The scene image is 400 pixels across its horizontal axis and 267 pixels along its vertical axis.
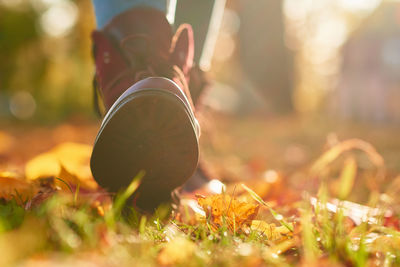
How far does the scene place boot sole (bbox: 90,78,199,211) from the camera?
0.93 metres

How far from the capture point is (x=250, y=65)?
7441 millimetres

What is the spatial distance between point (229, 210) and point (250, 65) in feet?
22.3

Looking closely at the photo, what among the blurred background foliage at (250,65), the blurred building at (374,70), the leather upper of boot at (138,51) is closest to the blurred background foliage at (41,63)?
the blurred background foliage at (250,65)

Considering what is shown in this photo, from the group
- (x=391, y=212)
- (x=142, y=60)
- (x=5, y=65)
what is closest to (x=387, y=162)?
(x=391, y=212)

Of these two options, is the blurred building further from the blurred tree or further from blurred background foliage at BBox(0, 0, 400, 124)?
the blurred tree

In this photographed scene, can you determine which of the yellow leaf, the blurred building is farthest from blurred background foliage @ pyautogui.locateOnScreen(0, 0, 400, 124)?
the yellow leaf

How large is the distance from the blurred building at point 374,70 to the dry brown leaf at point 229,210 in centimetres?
748

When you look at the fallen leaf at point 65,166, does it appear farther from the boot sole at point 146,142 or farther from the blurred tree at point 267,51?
the blurred tree at point 267,51

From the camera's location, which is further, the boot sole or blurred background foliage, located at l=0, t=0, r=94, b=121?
blurred background foliage, located at l=0, t=0, r=94, b=121

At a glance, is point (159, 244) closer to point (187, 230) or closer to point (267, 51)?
point (187, 230)

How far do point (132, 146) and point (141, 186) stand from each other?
4.4 inches

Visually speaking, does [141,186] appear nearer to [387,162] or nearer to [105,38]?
[105,38]

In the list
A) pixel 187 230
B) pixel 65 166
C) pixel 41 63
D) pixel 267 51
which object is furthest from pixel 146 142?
pixel 41 63

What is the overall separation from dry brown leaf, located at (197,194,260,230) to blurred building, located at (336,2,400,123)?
7.48 meters
